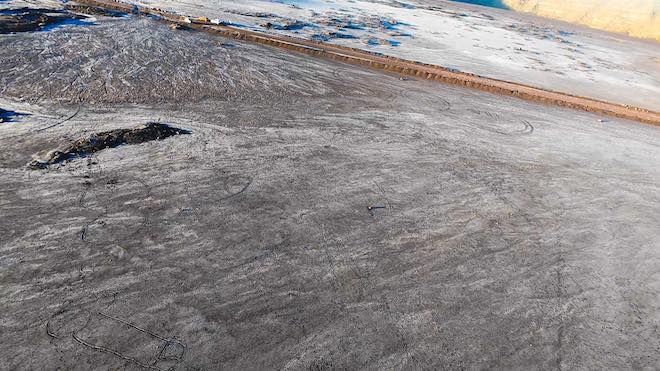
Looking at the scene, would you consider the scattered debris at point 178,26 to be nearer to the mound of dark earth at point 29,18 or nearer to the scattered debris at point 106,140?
the mound of dark earth at point 29,18

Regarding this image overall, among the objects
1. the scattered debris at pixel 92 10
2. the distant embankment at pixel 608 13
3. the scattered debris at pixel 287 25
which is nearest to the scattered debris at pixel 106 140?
the scattered debris at pixel 92 10

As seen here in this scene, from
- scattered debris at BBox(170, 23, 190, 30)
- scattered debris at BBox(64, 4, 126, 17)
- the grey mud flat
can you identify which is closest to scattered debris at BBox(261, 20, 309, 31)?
scattered debris at BBox(170, 23, 190, 30)

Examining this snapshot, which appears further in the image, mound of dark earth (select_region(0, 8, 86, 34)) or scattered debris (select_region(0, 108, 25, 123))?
mound of dark earth (select_region(0, 8, 86, 34))

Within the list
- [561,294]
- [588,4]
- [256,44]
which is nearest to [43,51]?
[256,44]

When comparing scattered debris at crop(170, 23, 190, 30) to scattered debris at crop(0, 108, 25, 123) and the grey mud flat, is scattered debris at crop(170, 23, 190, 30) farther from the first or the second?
scattered debris at crop(0, 108, 25, 123)

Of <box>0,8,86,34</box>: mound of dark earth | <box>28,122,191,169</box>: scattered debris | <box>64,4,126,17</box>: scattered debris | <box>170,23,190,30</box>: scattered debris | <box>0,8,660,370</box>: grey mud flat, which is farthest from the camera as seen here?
<box>64,4,126,17</box>: scattered debris

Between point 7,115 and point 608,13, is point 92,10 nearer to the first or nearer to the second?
point 7,115
